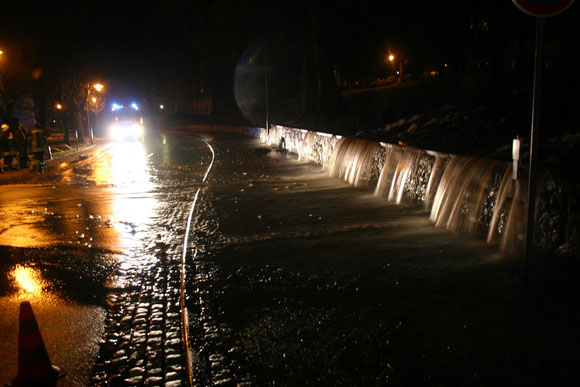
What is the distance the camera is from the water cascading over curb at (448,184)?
7184 mm

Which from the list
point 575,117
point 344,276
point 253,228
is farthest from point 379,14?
point 344,276

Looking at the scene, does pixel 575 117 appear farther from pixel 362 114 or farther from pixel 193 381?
pixel 362 114

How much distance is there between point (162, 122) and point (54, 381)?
73.1 meters

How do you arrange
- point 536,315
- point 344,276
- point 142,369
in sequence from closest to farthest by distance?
point 142,369 < point 536,315 < point 344,276

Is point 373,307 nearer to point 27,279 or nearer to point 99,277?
point 99,277

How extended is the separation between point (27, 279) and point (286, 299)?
3429mm

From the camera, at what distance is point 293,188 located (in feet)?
44.1

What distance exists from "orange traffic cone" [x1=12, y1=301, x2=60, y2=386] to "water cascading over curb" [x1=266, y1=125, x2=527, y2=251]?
5.66 metres

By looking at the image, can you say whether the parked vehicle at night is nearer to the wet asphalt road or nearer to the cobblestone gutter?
the wet asphalt road

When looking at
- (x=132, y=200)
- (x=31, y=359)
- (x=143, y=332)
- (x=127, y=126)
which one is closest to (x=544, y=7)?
(x=143, y=332)

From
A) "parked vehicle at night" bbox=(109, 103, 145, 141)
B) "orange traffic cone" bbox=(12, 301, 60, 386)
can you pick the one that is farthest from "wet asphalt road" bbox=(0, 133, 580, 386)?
"parked vehicle at night" bbox=(109, 103, 145, 141)

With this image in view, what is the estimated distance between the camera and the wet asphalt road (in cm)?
420

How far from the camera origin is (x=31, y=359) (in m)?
3.92

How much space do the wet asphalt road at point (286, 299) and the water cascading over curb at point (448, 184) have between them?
34 centimetres
